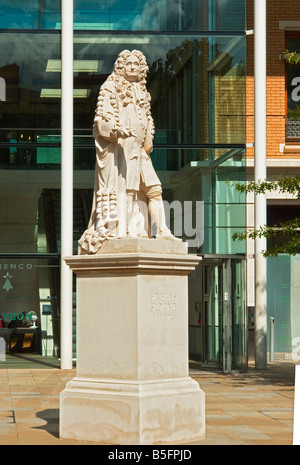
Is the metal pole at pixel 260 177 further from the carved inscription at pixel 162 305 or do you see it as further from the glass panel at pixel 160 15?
the carved inscription at pixel 162 305

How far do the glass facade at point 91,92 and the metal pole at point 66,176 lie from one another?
40 centimetres

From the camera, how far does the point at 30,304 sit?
72.0 feet

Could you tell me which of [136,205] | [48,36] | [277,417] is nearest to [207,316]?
[48,36]

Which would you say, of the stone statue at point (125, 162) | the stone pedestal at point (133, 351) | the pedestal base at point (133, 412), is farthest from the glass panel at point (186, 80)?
the pedestal base at point (133, 412)

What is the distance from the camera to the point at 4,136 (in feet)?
71.8

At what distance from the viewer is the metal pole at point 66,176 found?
21203 mm

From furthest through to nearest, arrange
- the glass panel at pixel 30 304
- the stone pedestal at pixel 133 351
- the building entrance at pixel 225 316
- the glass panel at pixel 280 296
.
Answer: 1. the glass panel at pixel 280 296
2. the glass panel at pixel 30 304
3. the building entrance at pixel 225 316
4. the stone pedestal at pixel 133 351

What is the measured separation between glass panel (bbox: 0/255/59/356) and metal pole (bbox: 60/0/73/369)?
690 millimetres

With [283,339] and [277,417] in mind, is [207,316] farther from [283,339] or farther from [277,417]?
[277,417]

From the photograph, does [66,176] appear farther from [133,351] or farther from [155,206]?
[133,351]

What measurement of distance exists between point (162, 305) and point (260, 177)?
36.8 feet

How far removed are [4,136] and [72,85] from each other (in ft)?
6.38
